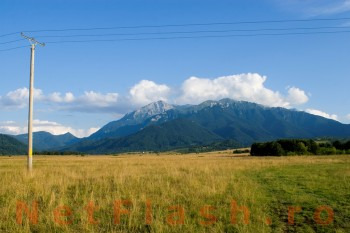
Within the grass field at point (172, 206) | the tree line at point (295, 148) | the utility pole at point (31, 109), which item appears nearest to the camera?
the grass field at point (172, 206)

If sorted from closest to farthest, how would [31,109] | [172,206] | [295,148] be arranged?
[172,206], [31,109], [295,148]

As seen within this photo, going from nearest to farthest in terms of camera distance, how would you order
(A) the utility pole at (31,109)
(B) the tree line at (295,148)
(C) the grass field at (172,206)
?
(C) the grass field at (172,206), (A) the utility pole at (31,109), (B) the tree line at (295,148)

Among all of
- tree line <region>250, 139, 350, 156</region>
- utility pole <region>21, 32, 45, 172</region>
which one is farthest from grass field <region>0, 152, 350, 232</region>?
tree line <region>250, 139, 350, 156</region>

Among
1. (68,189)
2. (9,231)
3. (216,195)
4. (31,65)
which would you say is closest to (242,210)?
(216,195)

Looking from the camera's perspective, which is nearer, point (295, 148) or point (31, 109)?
point (31, 109)

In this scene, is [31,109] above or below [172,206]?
above

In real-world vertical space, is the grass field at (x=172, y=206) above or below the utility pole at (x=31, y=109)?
below

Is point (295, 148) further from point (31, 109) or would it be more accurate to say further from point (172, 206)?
point (172, 206)

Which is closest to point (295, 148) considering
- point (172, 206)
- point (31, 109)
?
point (31, 109)

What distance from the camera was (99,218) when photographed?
11.4m

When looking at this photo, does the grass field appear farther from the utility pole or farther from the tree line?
the tree line

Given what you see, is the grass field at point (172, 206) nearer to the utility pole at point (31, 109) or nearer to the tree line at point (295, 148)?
the utility pole at point (31, 109)

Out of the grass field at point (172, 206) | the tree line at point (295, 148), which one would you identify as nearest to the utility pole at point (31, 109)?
the grass field at point (172, 206)

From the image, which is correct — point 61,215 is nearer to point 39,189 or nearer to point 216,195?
point 39,189
